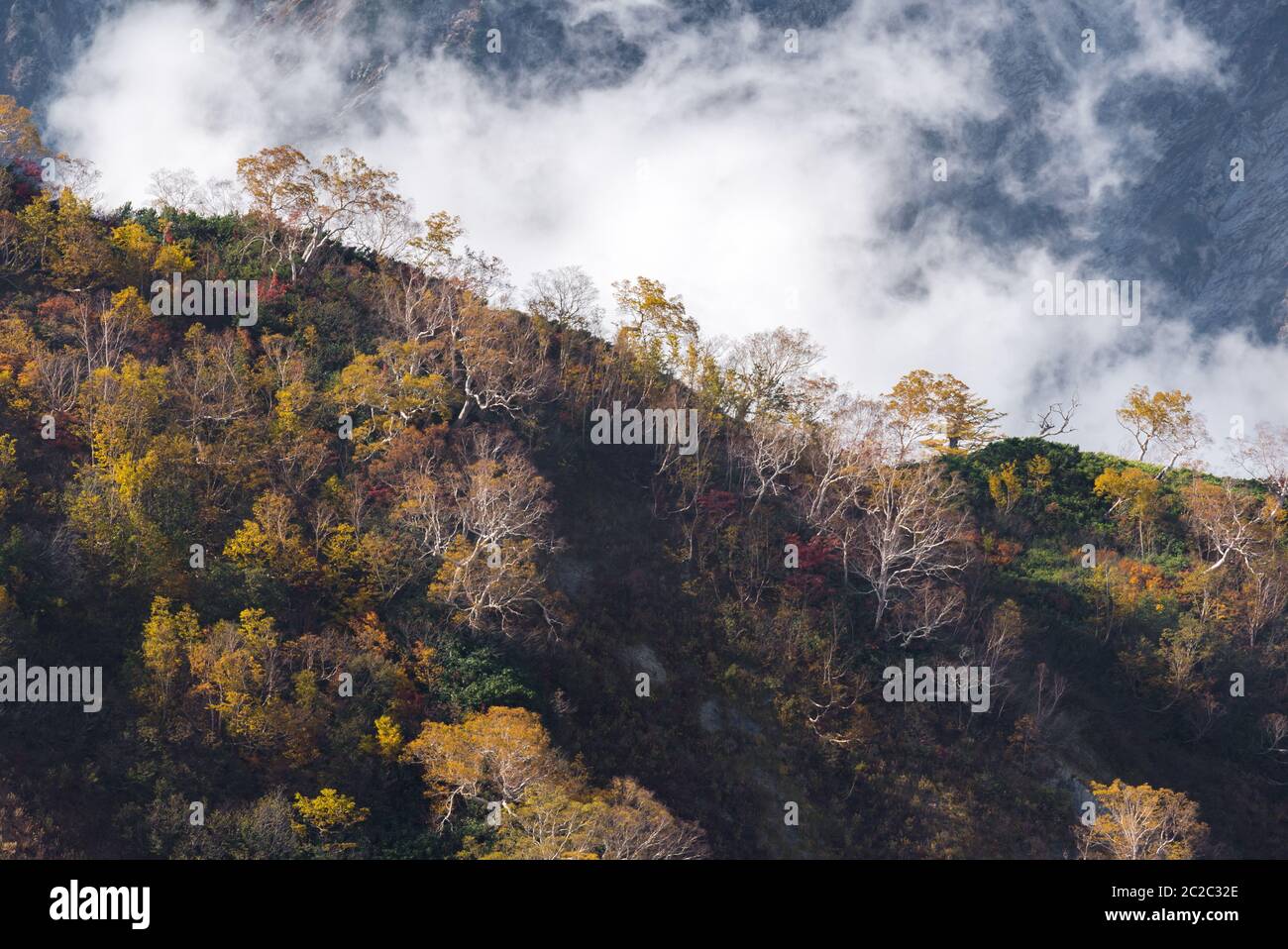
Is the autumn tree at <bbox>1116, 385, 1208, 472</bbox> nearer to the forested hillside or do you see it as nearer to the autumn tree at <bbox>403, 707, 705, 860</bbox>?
the forested hillside

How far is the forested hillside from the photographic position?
50.2m

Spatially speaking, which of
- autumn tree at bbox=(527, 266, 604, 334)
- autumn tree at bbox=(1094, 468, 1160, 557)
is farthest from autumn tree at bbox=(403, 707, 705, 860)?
autumn tree at bbox=(1094, 468, 1160, 557)

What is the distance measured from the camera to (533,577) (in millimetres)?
60312

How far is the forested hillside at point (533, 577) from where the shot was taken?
165 ft

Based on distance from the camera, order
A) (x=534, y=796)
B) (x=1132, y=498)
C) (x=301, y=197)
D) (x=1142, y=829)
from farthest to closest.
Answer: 1. (x=1132, y=498)
2. (x=301, y=197)
3. (x=1142, y=829)
4. (x=534, y=796)

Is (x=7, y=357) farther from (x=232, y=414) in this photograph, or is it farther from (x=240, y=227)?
(x=240, y=227)

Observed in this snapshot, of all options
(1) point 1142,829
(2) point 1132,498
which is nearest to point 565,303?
(2) point 1132,498

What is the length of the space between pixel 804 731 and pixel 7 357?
138ft

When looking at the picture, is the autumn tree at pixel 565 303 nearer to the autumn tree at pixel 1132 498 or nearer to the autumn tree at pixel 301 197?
the autumn tree at pixel 301 197

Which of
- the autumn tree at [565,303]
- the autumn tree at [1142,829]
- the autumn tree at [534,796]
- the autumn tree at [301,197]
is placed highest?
the autumn tree at [301,197]

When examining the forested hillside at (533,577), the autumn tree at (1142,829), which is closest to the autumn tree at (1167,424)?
the forested hillside at (533,577)

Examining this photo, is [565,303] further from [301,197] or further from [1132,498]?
Answer: [1132,498]

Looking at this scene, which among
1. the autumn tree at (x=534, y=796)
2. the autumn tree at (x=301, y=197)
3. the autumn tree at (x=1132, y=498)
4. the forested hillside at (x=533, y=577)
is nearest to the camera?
the autumn tree at (x=534, y=796)

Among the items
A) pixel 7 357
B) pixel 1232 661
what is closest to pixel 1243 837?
pixel 1232 661
